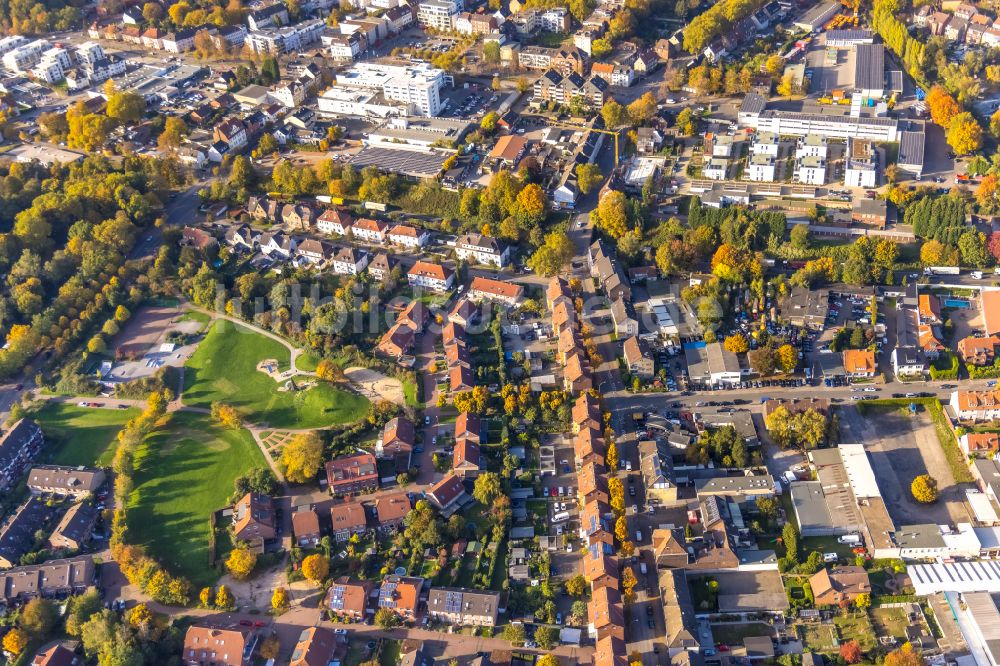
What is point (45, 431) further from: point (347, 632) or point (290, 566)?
point (347, 632)

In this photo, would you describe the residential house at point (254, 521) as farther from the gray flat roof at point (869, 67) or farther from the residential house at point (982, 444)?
the gray flat roof at point (869, 67)

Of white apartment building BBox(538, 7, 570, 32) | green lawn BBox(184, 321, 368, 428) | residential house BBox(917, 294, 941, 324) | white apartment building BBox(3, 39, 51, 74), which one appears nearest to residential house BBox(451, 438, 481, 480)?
green lawn BBox(184, 321, 368, 428)

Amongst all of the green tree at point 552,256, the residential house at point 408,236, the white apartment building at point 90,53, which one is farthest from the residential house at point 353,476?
the white apartment building at point 90,53

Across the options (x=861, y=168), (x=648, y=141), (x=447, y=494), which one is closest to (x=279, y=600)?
(x=447, y=494)

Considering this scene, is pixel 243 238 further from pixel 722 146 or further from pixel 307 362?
pixel 722 146

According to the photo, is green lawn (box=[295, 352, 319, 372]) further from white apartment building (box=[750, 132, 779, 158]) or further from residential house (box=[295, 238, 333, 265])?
white apartment building (box=[750, 132, 779, 158])

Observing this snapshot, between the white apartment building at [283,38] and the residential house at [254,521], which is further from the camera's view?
the white apartment building at [283,38]

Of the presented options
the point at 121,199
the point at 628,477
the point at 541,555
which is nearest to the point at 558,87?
the point at 121,199
